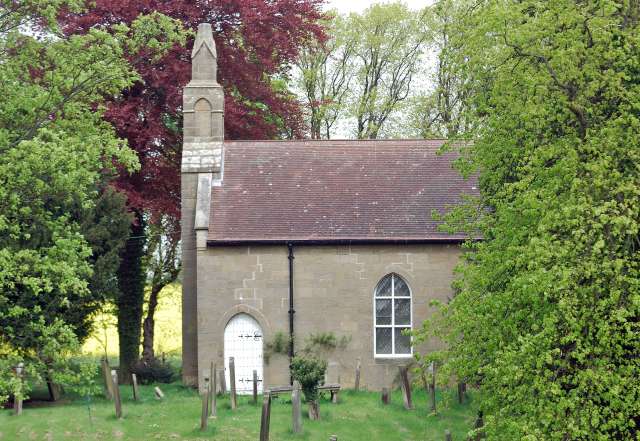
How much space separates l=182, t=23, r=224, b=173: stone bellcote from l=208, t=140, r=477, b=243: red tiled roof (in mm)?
831

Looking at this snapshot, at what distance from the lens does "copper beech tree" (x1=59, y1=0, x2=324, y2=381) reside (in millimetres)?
34375

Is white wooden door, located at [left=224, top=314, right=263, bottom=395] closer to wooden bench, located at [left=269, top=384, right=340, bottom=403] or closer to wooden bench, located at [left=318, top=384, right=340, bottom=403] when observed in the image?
wooden bench, located at [left=269, top=384, right=340, bottom=403]

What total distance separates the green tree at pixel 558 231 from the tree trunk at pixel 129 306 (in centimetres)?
1623

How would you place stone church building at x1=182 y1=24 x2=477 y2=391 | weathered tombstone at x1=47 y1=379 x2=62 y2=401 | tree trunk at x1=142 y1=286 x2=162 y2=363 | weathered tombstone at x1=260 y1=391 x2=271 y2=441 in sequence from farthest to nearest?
tree trunk at x1=142 y1=286 x2=162 y2=363, stone church building at x1=182 y1=24 x2=477 y2=391, weathered tombstone at x1=47 y1=379 x2=62 y2=401, weathered tombstone at x1=260 y1=391 x2=271 y2=441

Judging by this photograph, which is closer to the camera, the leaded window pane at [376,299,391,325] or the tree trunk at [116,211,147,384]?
the leaded window pane at [376,299,391,325]

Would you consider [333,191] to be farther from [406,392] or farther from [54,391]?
[54,391]

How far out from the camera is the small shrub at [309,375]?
25484mm

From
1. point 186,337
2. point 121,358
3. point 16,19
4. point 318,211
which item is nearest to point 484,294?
point 16,19

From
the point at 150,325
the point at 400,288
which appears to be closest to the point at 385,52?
the point at 150,325

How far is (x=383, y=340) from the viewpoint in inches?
1223

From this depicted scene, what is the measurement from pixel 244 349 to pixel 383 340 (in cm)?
422

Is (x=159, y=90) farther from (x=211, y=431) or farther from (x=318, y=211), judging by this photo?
(x=211, y=431)

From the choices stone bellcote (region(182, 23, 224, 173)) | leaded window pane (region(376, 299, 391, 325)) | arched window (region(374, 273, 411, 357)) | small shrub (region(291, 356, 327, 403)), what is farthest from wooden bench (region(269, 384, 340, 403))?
stone bellcote (region(182, 23, 224, 173))

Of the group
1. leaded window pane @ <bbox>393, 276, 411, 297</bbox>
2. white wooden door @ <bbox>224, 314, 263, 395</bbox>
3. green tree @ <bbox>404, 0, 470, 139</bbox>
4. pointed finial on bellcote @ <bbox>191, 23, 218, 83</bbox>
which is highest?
green tree @ <bbox>404, 0, 470, 139</bbox>
